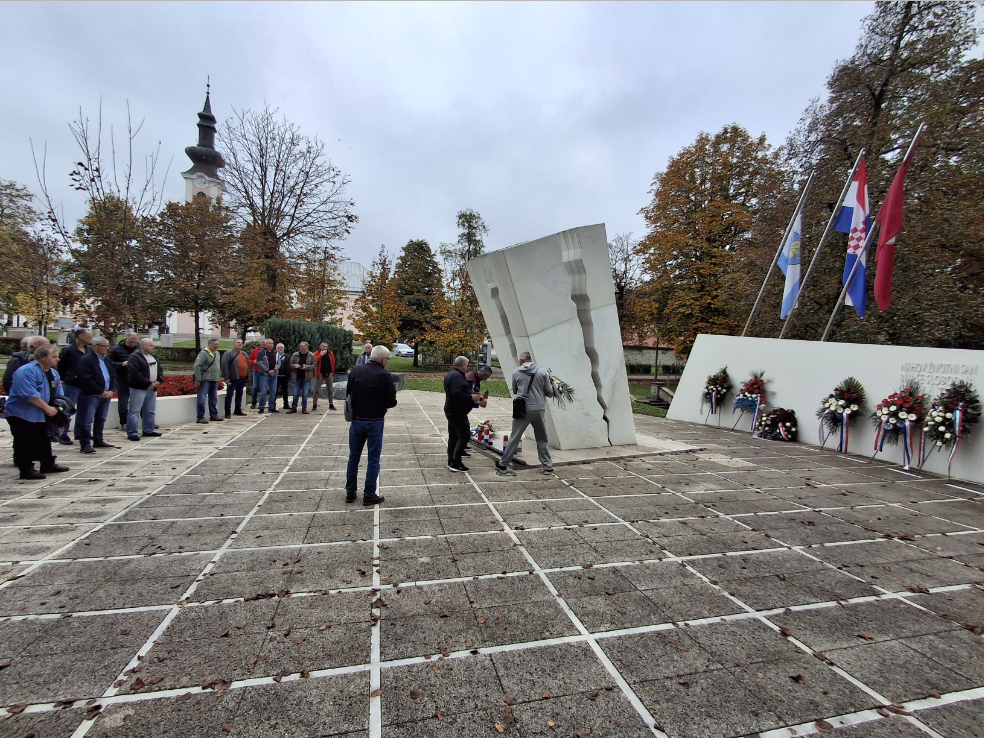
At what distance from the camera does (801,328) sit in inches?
566

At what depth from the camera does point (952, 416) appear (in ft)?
21.8

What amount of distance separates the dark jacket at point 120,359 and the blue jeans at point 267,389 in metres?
3.30

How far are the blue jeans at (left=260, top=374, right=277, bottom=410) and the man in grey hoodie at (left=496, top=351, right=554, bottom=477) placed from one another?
23.0ft

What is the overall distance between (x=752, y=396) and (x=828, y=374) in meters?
1.58

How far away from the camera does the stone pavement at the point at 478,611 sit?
2.09 meters

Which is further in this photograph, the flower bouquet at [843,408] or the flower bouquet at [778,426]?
the flower bouquet at [778,426]

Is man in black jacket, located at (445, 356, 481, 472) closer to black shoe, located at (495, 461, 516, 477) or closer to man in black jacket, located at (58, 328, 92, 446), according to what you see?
black shoe, located at (495, 461, 516, 477)

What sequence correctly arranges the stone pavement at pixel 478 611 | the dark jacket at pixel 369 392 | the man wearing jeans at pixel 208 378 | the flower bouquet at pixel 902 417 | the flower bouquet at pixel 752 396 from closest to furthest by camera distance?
the stone pavement at pixel 478 611
the dark jacket at pixel 369 392
the flower bouquet at pixel 902 417
the man wearing jeans at pixel 208 378
the flower bouquet at pixel 752 396

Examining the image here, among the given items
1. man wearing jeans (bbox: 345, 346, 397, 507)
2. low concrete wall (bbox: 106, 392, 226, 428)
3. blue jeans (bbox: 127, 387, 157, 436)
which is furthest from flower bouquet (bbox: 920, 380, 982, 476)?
low concrete wall (bbox: 106, 392, 226, 428)

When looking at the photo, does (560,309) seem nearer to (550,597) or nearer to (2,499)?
(550,597)

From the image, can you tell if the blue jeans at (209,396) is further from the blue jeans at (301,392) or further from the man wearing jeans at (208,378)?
the blue jeans at (301,392)

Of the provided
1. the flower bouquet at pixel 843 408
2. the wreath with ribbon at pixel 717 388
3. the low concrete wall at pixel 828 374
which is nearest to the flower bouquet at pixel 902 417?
the low concrete wall at pixel 828 374

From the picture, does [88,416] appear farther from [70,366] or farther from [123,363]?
[123,363]

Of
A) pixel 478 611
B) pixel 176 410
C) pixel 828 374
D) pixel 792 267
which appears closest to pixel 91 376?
pixel 176 410
